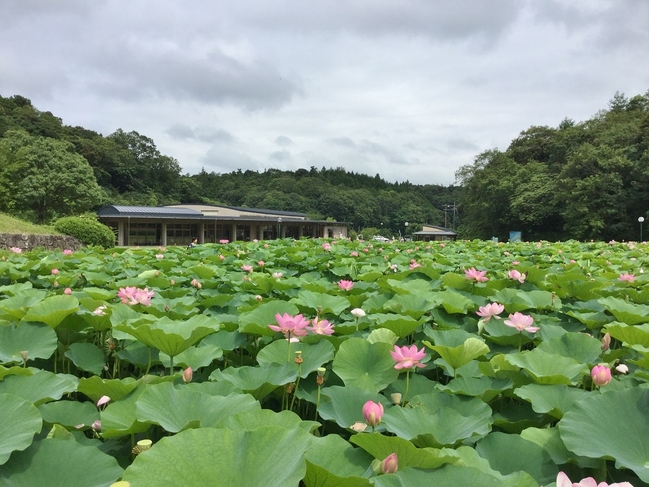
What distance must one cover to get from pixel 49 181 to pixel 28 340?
29.6 m

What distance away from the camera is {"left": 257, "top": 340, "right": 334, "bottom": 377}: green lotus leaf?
1.16 m

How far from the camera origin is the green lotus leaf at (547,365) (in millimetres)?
1087

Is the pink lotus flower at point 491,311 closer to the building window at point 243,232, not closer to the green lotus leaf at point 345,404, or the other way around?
the green lotus leaf at point 345,404

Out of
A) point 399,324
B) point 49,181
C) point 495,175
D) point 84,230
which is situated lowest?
point 84,230

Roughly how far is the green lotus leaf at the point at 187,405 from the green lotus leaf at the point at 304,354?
281 mm

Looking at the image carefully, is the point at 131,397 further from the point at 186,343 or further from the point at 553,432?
the point at 553,432

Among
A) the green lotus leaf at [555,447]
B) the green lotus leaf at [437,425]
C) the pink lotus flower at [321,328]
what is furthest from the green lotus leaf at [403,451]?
the pink lotus flower at [321,328]

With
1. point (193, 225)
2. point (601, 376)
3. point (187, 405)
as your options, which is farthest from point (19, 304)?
point (193, 225)

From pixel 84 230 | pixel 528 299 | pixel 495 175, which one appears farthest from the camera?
pixel 495 175

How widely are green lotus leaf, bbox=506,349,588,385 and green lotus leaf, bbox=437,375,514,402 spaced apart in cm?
6

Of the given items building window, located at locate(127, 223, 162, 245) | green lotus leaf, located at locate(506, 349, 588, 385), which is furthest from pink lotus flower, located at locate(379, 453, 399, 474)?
building window, located at locate(127, 223, 162, 245)

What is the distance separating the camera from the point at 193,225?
31469mm

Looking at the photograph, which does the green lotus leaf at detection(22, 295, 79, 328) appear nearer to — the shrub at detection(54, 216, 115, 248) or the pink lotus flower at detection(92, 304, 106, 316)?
the pink lotus flower at detection(92, 304, 106, 316)

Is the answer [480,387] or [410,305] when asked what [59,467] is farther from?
[410,305]
